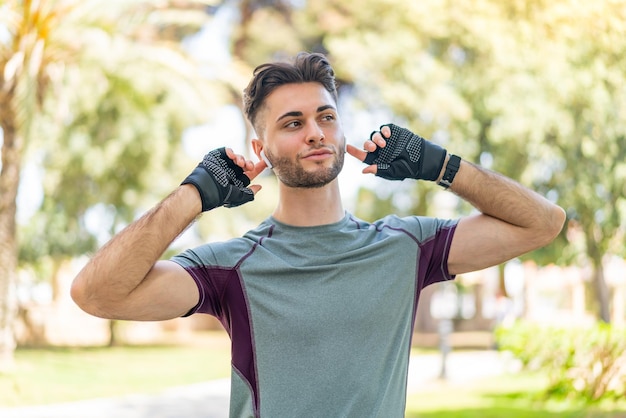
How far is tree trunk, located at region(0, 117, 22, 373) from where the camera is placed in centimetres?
1431

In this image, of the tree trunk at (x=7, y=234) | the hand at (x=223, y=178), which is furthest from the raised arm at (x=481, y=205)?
the tree trunk at (x=7, y=234)

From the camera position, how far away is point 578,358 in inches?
389

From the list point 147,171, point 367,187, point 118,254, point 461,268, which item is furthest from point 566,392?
point 147,171

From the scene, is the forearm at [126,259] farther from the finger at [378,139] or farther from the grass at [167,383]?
the grass at [167,383]

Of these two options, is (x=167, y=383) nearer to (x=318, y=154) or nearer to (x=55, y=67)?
(x=55, y=67)

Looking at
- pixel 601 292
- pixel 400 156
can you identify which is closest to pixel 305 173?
pixel 400 156

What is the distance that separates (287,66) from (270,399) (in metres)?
0.98

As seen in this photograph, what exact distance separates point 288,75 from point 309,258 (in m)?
0.57

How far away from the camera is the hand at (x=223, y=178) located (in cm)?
237

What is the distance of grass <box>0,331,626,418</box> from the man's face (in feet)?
22.1

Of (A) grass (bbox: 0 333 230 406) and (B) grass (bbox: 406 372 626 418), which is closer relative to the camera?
(B) grass (bbox: 406 372 626 418)

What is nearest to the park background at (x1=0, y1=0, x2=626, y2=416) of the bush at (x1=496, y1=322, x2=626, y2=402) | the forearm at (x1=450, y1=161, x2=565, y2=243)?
the bush at (x1=496, y1=322, x2=626, y2=402)

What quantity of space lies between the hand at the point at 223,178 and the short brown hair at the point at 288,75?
22 cm

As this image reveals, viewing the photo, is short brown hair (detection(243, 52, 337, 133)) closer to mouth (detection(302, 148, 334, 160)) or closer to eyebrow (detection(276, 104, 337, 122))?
eyebrow (detection(276, 104, 337, 122))
